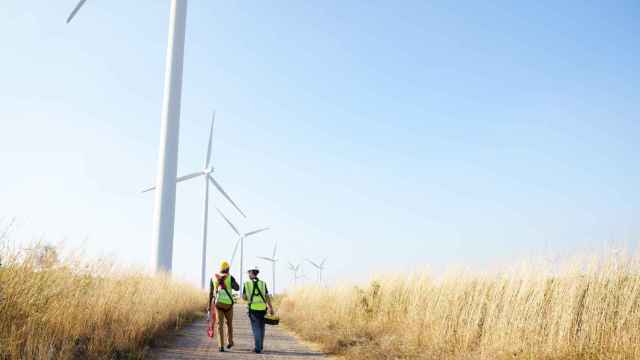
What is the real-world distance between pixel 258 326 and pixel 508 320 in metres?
5.97

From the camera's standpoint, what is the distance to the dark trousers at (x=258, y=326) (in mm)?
12641

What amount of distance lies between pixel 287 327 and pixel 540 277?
12638 mm

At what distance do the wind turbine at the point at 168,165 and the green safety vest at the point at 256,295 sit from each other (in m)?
15.3

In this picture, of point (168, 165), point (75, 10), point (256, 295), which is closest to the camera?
point (256, 295)

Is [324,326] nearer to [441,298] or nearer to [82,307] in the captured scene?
[441,298]

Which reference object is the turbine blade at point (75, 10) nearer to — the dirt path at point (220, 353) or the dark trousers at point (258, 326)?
the dirt path at point (220, 353)

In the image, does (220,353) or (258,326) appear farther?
(258,326)

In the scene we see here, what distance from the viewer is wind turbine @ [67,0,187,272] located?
2716cm

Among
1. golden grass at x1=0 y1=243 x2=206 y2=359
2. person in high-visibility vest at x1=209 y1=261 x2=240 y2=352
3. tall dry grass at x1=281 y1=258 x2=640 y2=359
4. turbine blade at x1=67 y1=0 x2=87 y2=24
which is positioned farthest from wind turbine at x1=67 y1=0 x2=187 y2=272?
person in high-visibility vest at x1=209 y1=261 x2=240 y2=352

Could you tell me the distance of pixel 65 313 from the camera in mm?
9242

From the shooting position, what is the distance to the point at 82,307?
1015 centimetres

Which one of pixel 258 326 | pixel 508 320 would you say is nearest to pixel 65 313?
pixel 258 326

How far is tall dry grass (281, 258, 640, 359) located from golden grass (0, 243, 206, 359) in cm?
507

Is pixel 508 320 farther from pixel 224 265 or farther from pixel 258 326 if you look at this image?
pixel 224 265
